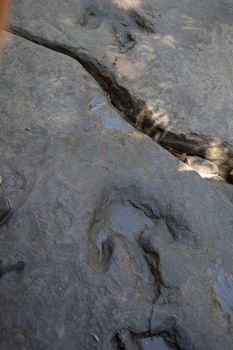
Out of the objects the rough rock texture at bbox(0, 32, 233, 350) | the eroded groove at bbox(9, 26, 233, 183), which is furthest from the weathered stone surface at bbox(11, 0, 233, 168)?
the rough rock texture at bbox(0, 32, 233, 350)

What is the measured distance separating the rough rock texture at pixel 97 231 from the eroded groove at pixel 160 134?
22 centimetres

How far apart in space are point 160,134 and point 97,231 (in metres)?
1.00

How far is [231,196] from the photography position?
279cm

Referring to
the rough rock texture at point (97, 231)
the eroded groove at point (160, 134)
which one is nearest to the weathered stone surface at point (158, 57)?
the eroded groove at point (160, 134)

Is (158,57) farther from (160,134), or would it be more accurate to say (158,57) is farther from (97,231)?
(97,231)

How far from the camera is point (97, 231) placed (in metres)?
2.33

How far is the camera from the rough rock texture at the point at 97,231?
6.67 ft

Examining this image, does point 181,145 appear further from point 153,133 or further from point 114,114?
point 114,114

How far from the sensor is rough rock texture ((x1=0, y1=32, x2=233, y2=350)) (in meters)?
2.03

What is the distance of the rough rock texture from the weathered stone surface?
1.01 ft

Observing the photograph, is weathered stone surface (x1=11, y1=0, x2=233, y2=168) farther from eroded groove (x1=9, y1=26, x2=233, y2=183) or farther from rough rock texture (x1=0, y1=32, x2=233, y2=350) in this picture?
rough rock texture (x1=0, y1=32, x2=233, y2=350)

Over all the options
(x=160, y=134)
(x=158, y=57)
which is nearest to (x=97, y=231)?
(x=160, y=134)

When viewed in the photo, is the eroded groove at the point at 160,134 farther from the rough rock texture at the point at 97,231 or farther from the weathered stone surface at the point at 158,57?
the rough rock texture at the point at 97,231

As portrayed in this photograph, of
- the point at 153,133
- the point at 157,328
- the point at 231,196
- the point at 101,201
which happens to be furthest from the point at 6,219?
the point at 231,196
